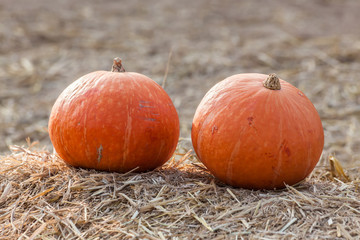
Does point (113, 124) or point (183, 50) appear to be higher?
Result: point (113, 124)

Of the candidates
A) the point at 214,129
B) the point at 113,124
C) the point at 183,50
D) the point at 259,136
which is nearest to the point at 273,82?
the point at 259,136

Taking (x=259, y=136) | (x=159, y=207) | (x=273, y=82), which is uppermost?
(x=273, y=82)

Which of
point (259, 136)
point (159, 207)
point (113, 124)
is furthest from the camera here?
point (113, 124)

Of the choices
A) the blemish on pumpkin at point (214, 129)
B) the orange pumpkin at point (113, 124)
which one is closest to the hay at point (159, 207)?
the orange pumpkin at point (113, 124)

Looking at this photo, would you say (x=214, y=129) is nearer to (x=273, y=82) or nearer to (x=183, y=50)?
(x=273, y=82)

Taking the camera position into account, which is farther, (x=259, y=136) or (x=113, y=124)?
(x=113, y=124)

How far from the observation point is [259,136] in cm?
285

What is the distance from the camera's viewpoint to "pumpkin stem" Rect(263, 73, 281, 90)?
2.97 m

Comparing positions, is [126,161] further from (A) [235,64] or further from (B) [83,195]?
(A) [235,64]

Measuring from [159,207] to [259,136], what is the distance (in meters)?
0.80

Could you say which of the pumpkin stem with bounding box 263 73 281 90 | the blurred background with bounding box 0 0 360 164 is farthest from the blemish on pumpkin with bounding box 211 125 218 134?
the blurred background with bounding box 0 0 360 164

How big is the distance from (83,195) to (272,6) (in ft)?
36.8

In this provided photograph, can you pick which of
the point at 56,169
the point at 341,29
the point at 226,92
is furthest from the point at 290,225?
the point at 341,29

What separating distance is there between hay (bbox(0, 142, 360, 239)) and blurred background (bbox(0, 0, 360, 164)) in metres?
1.51
